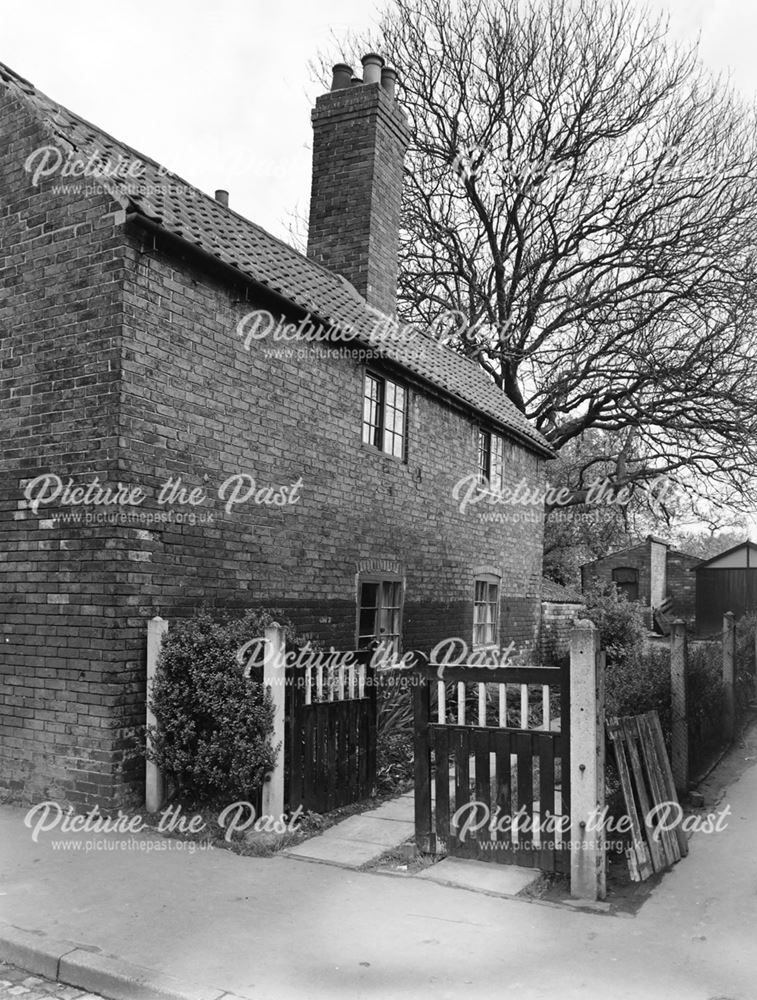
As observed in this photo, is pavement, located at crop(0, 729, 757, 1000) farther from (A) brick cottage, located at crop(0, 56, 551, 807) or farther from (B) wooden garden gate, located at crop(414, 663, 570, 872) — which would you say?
(A) brick cottage, located at crop(0, 56, 551, 807)

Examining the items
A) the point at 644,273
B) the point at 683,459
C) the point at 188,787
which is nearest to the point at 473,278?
the point at 644,273

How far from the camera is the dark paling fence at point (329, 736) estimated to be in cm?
700

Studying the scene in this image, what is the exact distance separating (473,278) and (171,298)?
62.3 feet

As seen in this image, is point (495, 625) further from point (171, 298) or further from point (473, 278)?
point (473, 278)

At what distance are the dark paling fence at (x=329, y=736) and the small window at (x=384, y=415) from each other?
4613 millimetres

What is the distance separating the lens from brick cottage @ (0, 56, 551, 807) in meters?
7.37

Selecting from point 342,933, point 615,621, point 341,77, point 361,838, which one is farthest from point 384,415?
point 615,621

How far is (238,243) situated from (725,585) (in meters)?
26.9

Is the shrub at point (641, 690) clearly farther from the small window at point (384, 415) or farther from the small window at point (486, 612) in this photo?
the small window at point (486, 612)

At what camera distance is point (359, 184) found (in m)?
14.8

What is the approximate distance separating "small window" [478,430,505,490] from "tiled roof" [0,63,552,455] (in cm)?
43

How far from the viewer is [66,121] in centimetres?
860

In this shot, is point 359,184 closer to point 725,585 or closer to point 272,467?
point 272,467

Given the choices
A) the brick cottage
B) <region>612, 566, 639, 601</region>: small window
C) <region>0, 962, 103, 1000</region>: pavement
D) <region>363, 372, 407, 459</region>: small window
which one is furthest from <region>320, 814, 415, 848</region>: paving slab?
<region>612, 566, 639, 601</region>: small window
